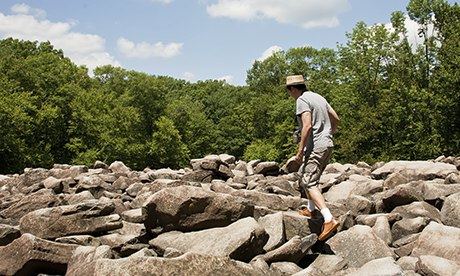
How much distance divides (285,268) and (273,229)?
1.15 meters

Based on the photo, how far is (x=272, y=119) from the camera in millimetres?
59375

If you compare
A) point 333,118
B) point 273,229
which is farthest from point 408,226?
point 273,229

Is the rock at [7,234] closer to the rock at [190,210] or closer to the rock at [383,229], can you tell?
the rock at [190,210]

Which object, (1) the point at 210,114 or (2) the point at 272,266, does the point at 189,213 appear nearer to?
(2) the point at 272,266

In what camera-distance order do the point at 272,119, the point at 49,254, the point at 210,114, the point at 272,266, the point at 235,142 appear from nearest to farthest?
1. the point at 272,266
2. the point at 49,254
3. the point at 272,119
4. the point at 235,142
5. the point at 210,114

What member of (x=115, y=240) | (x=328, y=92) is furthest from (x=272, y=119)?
(x=115, y=240)

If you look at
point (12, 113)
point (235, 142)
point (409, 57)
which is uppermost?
point (409, 57)

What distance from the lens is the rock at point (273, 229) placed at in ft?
27.2

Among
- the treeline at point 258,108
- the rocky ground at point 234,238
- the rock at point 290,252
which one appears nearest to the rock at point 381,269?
the rocky ground at point 234,238

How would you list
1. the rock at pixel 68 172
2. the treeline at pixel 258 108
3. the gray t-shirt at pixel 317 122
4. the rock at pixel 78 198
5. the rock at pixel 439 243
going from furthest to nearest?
1. the treeline at pixel 258 108
2. the rock at pixel 68 172
3. the rock at pixel 78 198
4. the gray t-shirt at pixel 317 122
5. the rock at pixel 439 243

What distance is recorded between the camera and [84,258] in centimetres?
768

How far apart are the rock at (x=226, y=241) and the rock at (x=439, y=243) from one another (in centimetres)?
226

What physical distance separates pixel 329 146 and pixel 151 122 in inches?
2152

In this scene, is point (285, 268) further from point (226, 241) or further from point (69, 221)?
point (69, 221)
